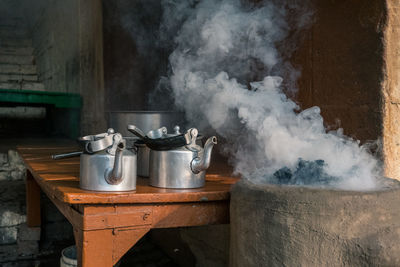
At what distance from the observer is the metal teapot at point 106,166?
5.94 ft

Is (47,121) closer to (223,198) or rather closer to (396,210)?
(223,198)

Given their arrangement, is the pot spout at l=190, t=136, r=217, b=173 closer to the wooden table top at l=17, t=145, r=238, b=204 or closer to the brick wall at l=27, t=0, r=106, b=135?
the wooden table top at l=17, t=145, r=238, b=204

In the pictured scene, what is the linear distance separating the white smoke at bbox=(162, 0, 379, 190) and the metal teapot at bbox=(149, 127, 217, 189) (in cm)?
26

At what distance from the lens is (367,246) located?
61.6 inches

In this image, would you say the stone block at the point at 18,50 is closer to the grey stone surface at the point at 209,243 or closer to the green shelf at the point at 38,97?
the green shelf at the point at 38,97

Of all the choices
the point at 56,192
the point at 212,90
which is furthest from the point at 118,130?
the point at 56,192

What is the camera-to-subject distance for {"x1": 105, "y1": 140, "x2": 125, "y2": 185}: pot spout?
5.74 feet

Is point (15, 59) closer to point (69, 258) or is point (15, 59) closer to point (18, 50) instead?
point (18, 50)

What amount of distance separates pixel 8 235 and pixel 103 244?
2.66 m

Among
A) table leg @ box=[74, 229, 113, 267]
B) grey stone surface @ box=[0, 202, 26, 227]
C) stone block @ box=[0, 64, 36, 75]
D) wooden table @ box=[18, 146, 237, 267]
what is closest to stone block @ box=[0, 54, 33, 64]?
stone block @ box=[0, 64, 36, 75]

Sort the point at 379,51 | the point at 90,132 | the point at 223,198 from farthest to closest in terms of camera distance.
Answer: the point at 90,132 < the point at 379,51 < the point at 223,198

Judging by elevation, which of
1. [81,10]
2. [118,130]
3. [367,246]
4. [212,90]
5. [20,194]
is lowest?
[20,194]

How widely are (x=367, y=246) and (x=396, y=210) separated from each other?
18 centimetres

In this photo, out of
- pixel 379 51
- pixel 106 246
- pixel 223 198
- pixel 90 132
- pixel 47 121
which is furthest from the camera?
pixel 47 121
